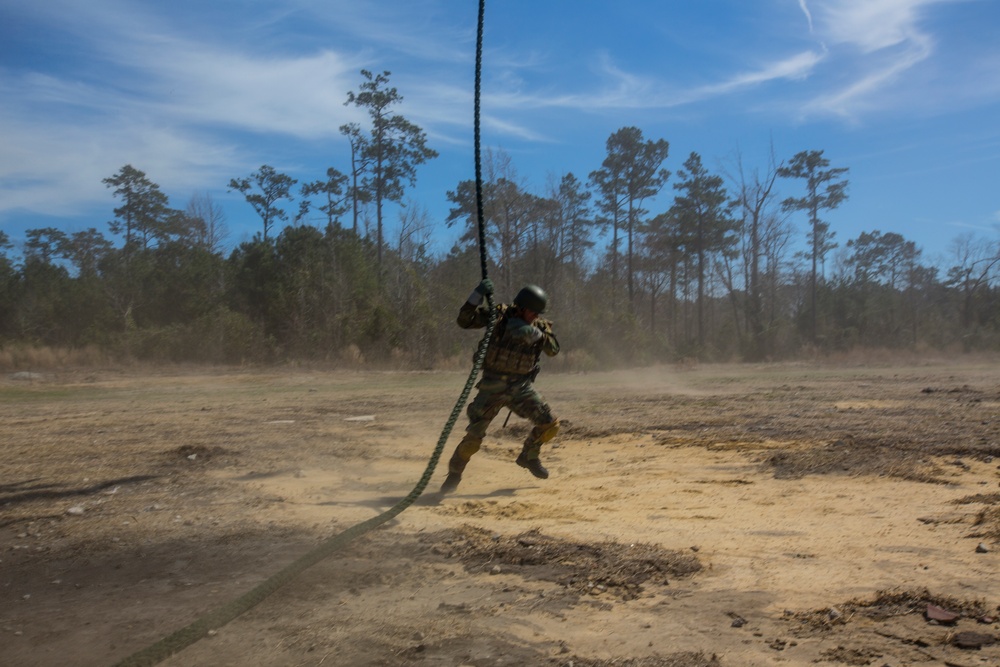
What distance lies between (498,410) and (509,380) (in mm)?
340

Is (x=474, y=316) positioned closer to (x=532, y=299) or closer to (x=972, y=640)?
(x=532, y=299)

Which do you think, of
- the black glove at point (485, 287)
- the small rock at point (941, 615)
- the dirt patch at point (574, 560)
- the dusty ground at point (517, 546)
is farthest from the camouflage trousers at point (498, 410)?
the small rock at point (941, 615)

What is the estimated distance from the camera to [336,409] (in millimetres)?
15305

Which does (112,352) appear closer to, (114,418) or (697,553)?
(114,418)

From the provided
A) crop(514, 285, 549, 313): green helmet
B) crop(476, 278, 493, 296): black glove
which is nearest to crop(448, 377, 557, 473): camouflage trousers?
crop(514, 285, 549, 313): green helmet

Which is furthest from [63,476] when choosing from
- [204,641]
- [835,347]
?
[835,347]

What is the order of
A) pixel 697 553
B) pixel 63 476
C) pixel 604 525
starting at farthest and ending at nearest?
pixel 63 476 → pixel 604 525 → pixel 697 553

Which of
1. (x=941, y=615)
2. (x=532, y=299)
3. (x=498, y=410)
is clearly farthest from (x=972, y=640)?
(x=532, y=299)

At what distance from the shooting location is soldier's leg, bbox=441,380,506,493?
7.50 metres

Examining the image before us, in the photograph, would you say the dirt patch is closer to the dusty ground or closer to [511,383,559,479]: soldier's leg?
the dusty ground

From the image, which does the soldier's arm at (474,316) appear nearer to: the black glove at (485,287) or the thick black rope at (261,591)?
the black glove at (485,287)

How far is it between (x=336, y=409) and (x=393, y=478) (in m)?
7.42

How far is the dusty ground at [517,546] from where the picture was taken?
3742 mm

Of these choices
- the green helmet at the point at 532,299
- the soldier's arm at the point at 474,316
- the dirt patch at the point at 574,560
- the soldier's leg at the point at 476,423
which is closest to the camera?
the dirt patch at the point at 574,560
